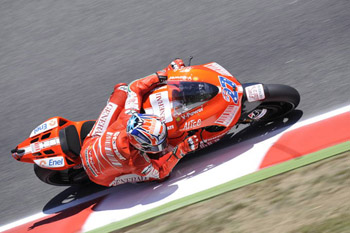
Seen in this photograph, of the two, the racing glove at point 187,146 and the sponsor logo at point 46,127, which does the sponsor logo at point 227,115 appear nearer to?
the racing glove at point 187,146

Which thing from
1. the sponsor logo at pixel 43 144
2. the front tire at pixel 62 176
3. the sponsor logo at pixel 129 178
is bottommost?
the sponsor logo at pixel 129 178

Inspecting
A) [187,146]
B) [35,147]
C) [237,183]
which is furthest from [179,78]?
[35,147]

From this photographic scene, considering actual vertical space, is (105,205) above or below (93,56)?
below

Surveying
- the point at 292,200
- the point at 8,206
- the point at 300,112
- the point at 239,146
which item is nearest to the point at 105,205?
the point at 8,206

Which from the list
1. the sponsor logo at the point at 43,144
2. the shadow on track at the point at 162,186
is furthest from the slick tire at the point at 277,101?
the sponsor logo at the point at 43,144

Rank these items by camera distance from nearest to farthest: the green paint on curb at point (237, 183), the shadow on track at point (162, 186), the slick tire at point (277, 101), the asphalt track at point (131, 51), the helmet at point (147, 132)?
the helmet at point (147, 132), the green paint on curb at point (237, 183), the slick tire at point (277, 101), the shadow on track at point (162, 186), the asphalt track at point (131, 51)

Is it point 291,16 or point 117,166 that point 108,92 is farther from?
point 291,16

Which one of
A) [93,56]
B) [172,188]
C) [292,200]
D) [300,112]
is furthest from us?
[93,56]

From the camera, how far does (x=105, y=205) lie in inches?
228

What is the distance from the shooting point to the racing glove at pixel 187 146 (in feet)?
16.8

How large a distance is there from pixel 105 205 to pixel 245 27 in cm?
386

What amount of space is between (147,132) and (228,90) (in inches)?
47.8

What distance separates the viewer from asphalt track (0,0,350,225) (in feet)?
21.0

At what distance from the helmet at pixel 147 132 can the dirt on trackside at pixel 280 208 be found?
84cm
